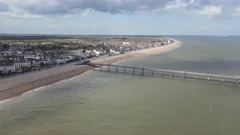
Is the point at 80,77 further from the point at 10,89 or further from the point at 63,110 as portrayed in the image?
the point at 63,110

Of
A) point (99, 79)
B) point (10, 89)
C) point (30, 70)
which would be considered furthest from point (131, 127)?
point (30, 70)

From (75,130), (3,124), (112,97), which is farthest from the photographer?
(112,97)

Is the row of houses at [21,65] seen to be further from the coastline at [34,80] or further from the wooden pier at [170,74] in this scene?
the wooden pier at [170,74]

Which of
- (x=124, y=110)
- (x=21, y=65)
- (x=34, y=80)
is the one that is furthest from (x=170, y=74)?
(x=124, y=110)

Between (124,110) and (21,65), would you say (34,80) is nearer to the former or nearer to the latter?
(21,65)

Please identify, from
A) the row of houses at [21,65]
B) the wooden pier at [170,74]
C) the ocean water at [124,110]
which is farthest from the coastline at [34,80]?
the wooden pier at [170,74]

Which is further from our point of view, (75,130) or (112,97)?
(112,97)

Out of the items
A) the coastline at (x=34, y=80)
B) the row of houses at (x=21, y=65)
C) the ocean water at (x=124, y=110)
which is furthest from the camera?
the row of houses at (x=21, y=65)

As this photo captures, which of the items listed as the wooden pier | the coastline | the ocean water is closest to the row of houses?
the coastline

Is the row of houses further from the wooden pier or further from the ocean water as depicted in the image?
the ocean water
